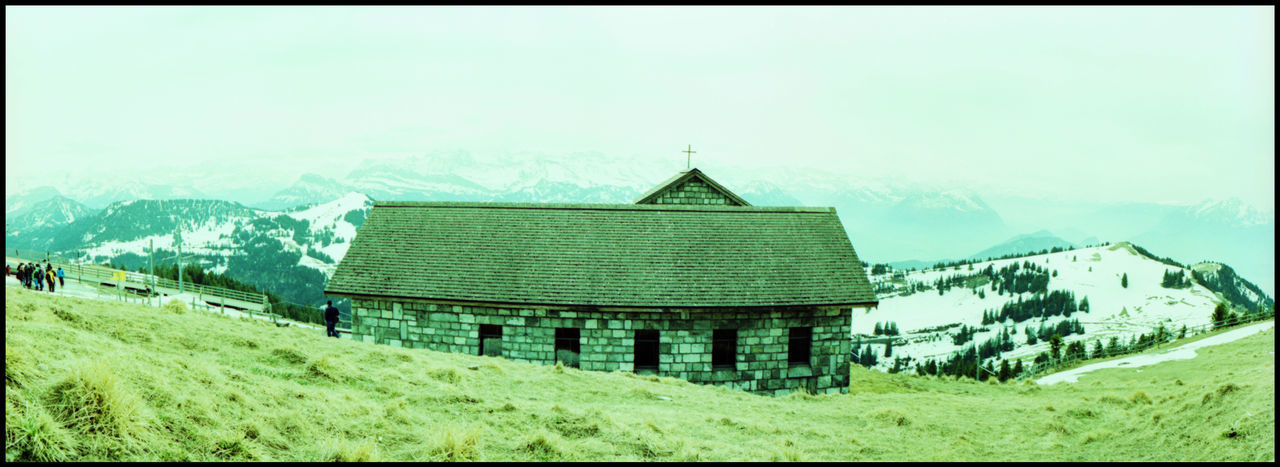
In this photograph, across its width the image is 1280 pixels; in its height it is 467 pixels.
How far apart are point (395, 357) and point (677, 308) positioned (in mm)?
8189

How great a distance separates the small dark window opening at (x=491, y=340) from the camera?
20.3 metres

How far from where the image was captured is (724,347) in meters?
20.2

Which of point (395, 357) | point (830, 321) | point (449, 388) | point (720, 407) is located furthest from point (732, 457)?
point (830, 321)

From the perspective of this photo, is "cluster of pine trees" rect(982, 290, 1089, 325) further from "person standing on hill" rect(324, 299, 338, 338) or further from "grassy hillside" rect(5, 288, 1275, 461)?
"person standing on hill" rect(324, 299, 338, 338)

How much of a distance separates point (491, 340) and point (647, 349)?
4.83 m

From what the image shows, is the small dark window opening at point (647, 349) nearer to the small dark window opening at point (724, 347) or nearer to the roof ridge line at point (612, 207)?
the small dark window opening at point (724, 347)

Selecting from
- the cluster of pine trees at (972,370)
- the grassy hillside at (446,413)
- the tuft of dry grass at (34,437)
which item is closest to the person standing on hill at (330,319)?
the grassy hillside at (446,413)

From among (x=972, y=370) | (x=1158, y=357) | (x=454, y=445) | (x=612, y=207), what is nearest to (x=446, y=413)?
(x=454, y=445)

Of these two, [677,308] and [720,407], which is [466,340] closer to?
[677,308]

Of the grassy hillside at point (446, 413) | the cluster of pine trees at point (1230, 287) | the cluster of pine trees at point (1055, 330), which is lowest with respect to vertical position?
the cluster of pine trees at point (1055, 330)

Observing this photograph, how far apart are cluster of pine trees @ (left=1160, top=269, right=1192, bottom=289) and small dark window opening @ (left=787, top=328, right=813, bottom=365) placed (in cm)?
20370

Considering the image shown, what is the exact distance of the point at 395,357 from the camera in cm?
1494

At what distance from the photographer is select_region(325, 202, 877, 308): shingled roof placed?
66.8 ft

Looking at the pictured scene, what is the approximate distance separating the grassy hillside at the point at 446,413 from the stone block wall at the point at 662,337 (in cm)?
303
